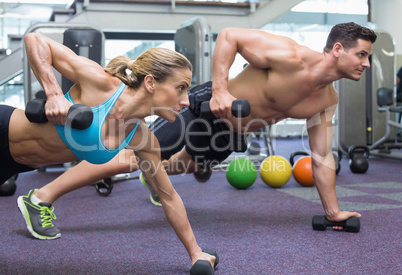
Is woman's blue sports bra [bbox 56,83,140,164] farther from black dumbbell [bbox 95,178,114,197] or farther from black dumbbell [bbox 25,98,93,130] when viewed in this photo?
black dumbbell [bbox 95,178,114,197]

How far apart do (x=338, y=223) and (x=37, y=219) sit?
4.62ft

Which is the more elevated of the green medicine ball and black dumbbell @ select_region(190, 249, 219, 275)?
black dumbbell @ select_region(190, 249, 219, 275)

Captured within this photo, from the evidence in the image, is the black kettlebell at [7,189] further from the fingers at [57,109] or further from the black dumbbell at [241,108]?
the black dumbbell at [241,108]

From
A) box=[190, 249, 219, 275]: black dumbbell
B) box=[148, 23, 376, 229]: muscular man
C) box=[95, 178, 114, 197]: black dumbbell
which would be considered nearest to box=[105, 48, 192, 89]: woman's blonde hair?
box=[148, 23, 376, 229]: muscular man

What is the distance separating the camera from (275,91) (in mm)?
1968

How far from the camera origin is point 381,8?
7109 mm

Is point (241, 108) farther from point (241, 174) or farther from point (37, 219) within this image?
point (241, 174)

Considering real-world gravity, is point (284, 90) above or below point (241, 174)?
above

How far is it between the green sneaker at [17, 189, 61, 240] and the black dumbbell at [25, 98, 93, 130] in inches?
31.4

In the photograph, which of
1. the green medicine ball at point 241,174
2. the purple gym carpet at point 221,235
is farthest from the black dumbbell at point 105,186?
the green medicine ball at point 241,174

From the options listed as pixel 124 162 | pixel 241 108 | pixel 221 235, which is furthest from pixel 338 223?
pixel 124 162

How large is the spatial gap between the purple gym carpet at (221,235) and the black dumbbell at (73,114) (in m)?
0.59

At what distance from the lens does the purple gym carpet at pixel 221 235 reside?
1.61m

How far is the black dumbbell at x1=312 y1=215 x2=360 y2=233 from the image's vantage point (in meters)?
2.02
